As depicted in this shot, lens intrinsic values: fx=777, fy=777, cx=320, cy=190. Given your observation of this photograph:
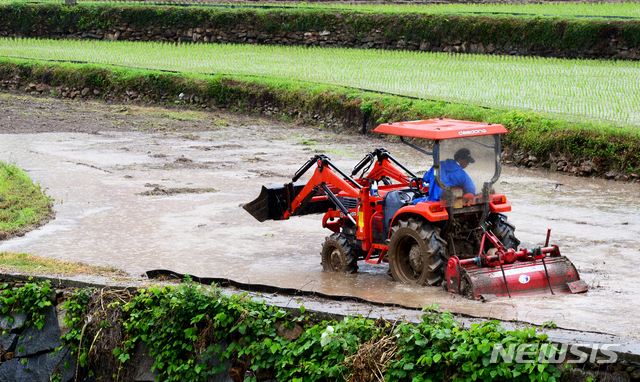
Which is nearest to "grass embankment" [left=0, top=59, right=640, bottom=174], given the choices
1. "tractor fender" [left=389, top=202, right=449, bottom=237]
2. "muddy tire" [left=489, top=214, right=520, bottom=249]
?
"muddy tire" [left=489, top=214, right=520, bottom=249]

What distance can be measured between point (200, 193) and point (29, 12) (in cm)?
3009

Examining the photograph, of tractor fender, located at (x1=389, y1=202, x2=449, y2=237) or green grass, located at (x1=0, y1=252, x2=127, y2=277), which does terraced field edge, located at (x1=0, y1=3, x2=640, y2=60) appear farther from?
green grass, located at (x1=0, y1=252, x2=127, y2=277)

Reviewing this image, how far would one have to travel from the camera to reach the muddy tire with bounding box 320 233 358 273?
10.5 meters

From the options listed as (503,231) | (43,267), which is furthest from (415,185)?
(43,267)

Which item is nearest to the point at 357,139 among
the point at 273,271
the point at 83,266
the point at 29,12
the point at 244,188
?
the point at 244,188

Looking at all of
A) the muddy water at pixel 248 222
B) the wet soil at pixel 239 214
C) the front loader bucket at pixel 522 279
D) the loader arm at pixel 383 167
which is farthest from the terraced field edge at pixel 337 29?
the front loader bucket at pixel 522 279

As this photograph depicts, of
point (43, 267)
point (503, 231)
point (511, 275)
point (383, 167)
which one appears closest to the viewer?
point (511, 275)

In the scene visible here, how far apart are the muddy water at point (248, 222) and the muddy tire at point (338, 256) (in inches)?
7.3

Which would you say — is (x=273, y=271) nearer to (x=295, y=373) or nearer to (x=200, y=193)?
(x=295, y=373)

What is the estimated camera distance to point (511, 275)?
8977 mm

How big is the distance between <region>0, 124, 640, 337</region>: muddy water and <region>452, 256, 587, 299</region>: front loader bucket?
8.1 inches

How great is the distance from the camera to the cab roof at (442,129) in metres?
9.34

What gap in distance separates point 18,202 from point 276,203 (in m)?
5.52

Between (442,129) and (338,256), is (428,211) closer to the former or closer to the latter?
(442,129)
